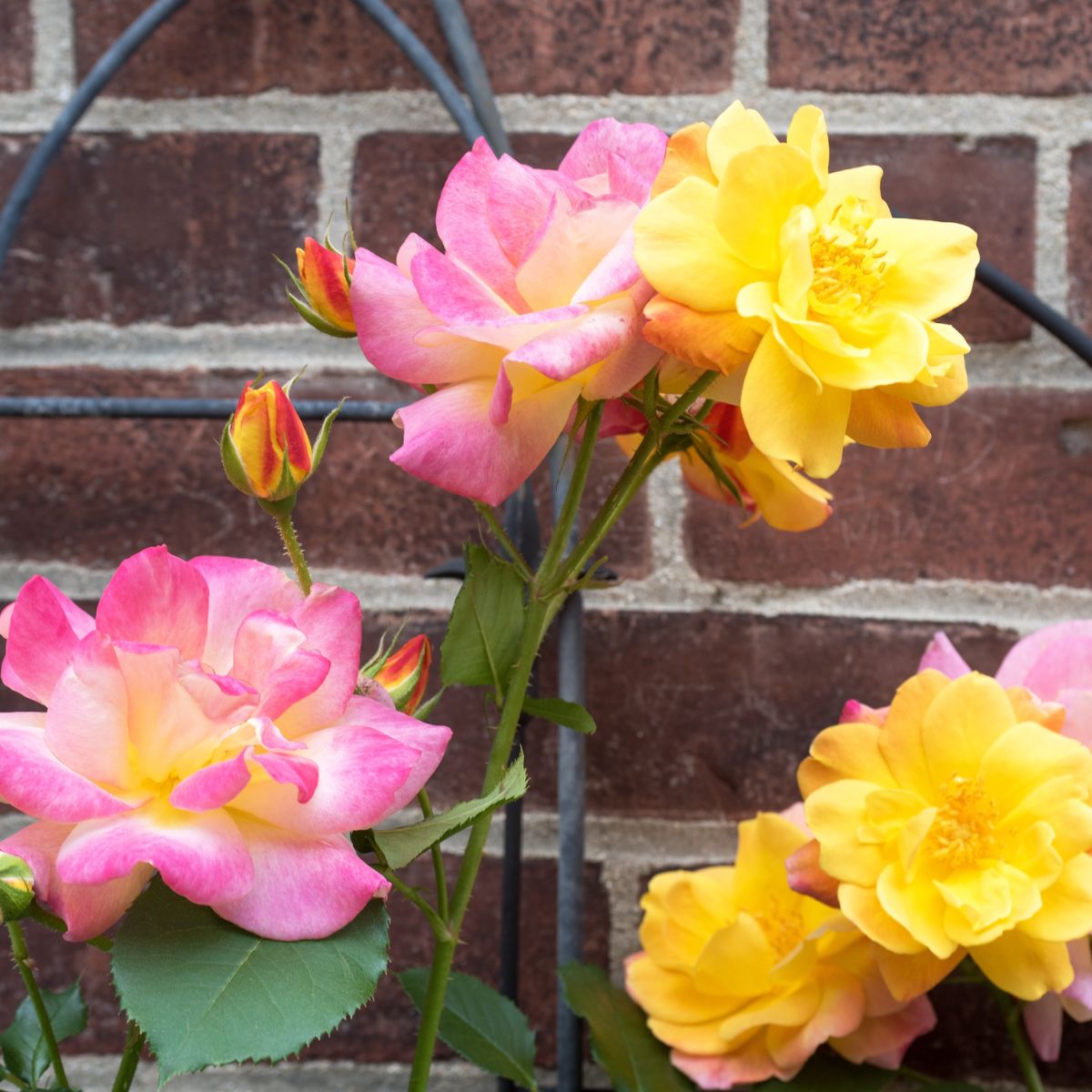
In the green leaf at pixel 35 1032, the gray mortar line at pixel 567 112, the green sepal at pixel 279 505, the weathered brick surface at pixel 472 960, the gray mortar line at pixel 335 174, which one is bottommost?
the weathered brick surface at pixel 472 960

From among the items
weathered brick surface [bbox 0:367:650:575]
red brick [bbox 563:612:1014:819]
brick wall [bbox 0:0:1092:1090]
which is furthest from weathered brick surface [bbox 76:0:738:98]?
red brick [bbox 563:612:1014:819]

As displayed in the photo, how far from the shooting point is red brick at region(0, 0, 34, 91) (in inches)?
20.9

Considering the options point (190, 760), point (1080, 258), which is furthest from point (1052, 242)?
point (190, 760)

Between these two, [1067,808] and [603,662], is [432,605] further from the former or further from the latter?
[1067,808]

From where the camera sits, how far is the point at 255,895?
24cm

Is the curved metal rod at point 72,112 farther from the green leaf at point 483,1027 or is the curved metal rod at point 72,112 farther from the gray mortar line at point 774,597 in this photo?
the green leaf at point 483,1027

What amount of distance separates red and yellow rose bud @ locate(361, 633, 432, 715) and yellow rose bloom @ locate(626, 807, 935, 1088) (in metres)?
0.17

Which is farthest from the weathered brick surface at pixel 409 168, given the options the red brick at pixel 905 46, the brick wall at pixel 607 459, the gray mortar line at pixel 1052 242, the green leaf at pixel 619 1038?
the green leaf at pixel 619 1038

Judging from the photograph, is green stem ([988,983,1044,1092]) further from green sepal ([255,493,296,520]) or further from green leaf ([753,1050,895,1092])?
green sepal ([255,493,296,520])

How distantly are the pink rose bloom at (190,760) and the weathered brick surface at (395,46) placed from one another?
0.34 metres

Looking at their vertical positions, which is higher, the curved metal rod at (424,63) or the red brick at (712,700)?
the curved metal rod at (424,63)

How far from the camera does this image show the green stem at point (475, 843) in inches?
11.5

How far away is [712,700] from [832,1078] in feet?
0.53

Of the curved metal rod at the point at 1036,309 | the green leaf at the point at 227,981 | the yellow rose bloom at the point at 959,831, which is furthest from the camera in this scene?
the curved metal rod at the point at 1036,309
